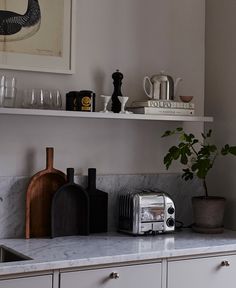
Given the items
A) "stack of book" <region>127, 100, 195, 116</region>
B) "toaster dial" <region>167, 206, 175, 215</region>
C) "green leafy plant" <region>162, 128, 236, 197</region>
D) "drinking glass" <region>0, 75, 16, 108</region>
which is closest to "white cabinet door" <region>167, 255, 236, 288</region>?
"toaster dial" <region>167, 206, 175, 215</region>

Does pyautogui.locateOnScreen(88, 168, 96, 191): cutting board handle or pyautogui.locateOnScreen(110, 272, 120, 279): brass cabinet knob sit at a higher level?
pyautogui.locateOnScreen(88, 168, 96, 191): cutting board handle

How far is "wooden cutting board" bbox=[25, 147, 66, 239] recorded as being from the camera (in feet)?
9.41

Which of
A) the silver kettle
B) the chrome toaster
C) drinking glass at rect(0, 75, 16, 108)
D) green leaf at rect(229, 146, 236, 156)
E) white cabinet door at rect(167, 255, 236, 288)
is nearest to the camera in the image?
white cabinet door at rect(167, 255, 236, 288)

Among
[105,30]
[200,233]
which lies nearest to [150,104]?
[105,30]

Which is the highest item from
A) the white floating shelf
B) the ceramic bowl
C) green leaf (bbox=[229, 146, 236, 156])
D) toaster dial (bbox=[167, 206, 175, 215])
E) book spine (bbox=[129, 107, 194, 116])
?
the ceramic bowl

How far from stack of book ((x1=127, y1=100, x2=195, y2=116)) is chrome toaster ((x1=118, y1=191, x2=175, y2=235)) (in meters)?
0.45

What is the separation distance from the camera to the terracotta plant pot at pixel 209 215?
3.14 metres

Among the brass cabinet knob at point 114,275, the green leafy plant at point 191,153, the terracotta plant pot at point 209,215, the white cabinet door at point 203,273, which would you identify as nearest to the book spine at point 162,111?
the green leafy plant at point 191,153

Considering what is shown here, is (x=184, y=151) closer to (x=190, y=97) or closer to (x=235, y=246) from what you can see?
(x=190, y=97)

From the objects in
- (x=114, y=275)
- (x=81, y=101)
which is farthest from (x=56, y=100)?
(x=114, y=275)

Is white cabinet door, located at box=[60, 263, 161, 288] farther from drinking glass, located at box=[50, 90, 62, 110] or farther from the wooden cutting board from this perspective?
drinking glass, located at box=[50, 90, 62, 110]

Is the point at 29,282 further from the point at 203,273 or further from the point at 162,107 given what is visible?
the point at 162,107

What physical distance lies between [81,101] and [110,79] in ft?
1.13

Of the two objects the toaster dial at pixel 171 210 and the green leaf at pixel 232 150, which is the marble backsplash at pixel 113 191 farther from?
the green leaf at pixel 232 150
